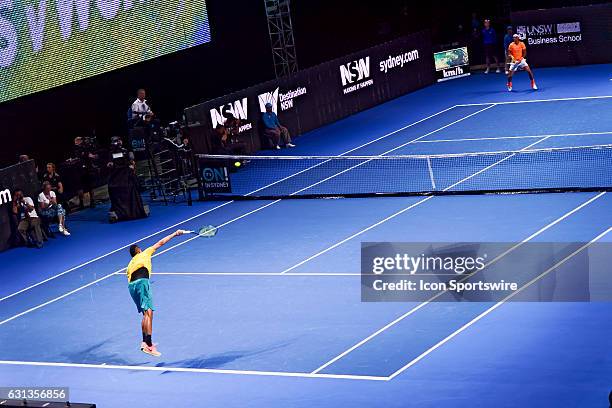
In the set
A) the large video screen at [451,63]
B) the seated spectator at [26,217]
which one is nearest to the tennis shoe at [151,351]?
the seated spectator at [26,217]

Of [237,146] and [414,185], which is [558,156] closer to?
[414,185]

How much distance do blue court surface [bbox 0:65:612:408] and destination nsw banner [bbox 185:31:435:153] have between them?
3831mm

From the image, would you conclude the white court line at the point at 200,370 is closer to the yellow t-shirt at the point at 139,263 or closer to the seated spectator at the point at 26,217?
the yellow t-shirt at the point at 139,263

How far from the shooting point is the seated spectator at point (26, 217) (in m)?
27.1

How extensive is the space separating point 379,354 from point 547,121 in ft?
58.1

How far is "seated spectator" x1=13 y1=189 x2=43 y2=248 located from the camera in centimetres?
2711

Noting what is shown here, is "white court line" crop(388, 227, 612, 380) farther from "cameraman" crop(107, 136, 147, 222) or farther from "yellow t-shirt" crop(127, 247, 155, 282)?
"cameraman" crop(107, 136, 147, 222)

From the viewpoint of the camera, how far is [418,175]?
2922 cm

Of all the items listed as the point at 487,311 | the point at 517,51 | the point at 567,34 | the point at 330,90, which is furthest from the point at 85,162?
the point at 567,34

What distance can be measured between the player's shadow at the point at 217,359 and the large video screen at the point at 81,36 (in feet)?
43.3

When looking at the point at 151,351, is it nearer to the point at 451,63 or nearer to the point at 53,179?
the point at 53,179

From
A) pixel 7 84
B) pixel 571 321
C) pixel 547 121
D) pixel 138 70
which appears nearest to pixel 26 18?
pixel 7 84

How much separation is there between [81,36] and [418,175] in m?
9.79

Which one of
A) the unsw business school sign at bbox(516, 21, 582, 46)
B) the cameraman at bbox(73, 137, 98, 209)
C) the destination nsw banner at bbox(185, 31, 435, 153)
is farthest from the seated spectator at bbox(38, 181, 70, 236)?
the unsw business school sign at bbox(516, 21, 582, 46)
